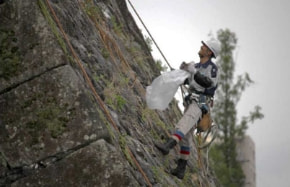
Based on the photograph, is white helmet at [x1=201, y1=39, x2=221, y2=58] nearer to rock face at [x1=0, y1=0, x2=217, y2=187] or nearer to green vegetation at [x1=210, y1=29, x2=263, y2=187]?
rock face at [x1=0, y1=0, x2=217, y2=187]

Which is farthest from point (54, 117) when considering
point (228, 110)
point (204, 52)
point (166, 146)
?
point (228, 110)

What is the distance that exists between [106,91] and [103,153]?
81.8 inches

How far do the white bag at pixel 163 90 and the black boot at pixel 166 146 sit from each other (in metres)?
0.54

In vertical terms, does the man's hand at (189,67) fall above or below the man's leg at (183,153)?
above

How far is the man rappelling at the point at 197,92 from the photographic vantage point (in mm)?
9047

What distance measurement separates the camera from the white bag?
896cm

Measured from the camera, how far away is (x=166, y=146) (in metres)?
8.89

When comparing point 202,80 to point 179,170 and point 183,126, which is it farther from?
point 179,170

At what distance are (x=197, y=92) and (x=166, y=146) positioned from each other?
3.43ft

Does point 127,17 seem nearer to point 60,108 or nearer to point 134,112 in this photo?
point 134,112

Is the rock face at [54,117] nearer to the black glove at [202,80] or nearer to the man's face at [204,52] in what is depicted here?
the black glove at [202,80]

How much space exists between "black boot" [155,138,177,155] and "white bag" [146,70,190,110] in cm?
54

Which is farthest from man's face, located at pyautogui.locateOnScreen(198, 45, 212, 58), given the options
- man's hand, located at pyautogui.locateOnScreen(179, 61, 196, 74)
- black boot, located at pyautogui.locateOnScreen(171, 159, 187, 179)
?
black boot, located at pyautogui.locateOnScreen(171, 159, 187, 179)

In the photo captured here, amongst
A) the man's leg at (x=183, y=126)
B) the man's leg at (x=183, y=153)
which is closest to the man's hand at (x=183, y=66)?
the man's leg at (x=183, y=126)
